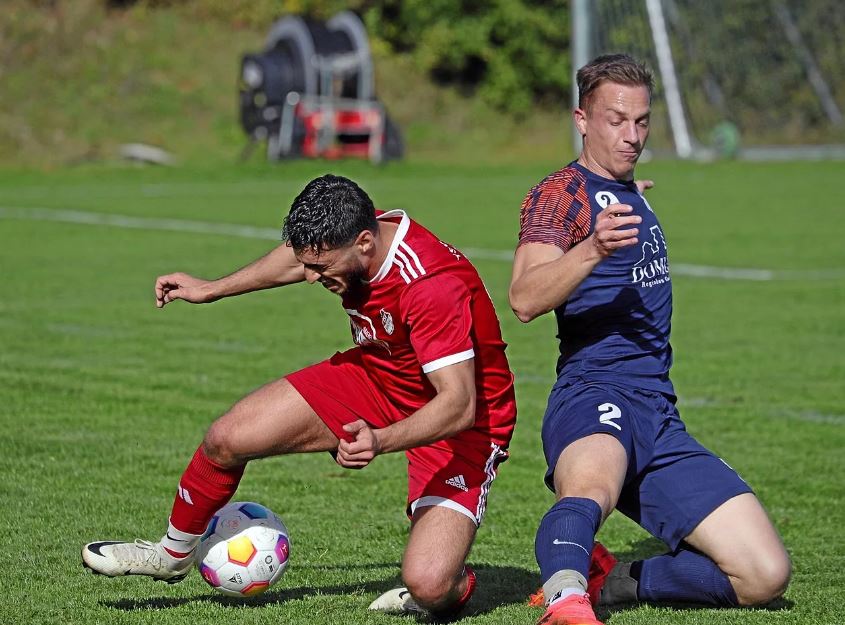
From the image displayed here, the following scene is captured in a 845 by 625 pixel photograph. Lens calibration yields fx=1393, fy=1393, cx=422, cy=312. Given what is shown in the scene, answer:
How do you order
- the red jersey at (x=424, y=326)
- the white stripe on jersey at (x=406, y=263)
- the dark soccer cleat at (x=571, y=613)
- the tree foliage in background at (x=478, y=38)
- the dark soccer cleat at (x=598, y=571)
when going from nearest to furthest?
the dark soccer cleat at (x=571, y=613)
the red jersey at (x=424, y=326)
the white stripe on jersey at (x=406, y=263)
the dark soccer cleat at (x=598, y=571)
the tree foliage in background at (x=478, y=38)

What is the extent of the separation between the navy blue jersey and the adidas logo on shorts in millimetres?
506

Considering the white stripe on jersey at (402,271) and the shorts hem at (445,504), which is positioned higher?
the white stripe on jersey at (402,271)

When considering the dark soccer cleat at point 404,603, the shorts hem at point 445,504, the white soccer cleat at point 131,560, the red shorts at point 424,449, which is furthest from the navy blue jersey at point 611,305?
the white soccer cleat at point 131,560

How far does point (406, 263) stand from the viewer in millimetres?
4594

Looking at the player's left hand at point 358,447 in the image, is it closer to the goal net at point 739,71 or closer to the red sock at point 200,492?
the red sock at point 200,492

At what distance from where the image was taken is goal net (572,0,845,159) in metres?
28.3

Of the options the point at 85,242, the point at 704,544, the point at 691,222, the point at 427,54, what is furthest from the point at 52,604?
the point at 427,54

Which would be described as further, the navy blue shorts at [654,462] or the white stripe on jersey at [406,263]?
the navy blue shorts at [654,462]

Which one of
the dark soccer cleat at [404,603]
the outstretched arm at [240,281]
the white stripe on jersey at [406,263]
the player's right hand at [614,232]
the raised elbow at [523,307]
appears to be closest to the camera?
the player's right hand at [614,232]

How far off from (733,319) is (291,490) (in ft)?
20.5

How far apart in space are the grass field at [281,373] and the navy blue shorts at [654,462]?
1.16 ft

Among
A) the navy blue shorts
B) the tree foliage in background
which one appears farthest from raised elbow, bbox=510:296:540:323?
the tree foliage in background

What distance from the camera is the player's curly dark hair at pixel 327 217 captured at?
14.3ft

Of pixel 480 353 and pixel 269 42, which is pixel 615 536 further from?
pixel 269 42
